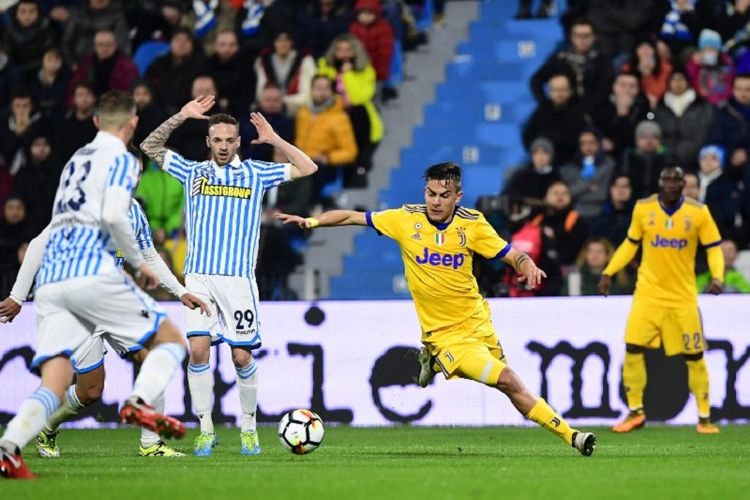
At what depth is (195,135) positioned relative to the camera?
64.7ft

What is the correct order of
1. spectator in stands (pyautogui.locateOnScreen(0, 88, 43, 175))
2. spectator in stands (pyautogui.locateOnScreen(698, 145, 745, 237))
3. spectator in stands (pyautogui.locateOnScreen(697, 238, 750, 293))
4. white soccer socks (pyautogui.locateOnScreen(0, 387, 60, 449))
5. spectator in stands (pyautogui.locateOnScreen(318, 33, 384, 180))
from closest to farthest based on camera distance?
white soccer socks (pyautogui.locateOnScreen(0, 387, 60, 449)), spectator in stands (pyautogui.locateOnScreen(697, 238, 750, 293)), spectator in stands (pyautogui.locateOnScreen(698, 145, 745, 237)), spectator in stands (pyautogui.locateOnScreen(318, 33, 384, 180)), spectator in stands (pyautogui.locateOnScreen(0, 88, 43, 175))

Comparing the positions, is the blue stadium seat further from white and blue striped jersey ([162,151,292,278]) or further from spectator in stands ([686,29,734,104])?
white and blue striped jersey ([162,151,292,278])

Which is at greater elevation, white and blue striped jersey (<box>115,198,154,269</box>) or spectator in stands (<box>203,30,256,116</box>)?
spectator in stands (<box>203,30,256,116</box>)

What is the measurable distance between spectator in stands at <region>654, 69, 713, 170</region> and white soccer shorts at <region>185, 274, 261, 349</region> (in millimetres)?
8315

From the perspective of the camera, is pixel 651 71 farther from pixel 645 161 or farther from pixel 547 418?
pixel 547 418

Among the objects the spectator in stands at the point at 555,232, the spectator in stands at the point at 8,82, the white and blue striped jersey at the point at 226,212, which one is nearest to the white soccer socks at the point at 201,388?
the white and blue striped jersey at the point at 226,212

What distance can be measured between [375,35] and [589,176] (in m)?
3.80

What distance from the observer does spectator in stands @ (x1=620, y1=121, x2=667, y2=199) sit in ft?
59.9

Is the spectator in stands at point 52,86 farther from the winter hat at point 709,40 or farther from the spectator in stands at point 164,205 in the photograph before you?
the winter hat at point 709,40

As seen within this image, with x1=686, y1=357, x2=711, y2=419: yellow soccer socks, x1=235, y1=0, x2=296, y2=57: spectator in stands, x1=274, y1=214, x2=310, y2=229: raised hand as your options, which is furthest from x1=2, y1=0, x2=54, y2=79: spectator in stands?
x1=274, y1=214, x2=310, y2=229: raised hand

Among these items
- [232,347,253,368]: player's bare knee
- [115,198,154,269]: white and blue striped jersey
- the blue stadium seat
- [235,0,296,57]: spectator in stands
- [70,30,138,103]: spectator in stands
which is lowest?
[232,347,253,368]: player's bare knee

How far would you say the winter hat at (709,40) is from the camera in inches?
776

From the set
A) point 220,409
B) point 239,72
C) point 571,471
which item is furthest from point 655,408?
point 239,72

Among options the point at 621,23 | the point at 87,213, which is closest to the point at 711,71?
the point at 621,23
